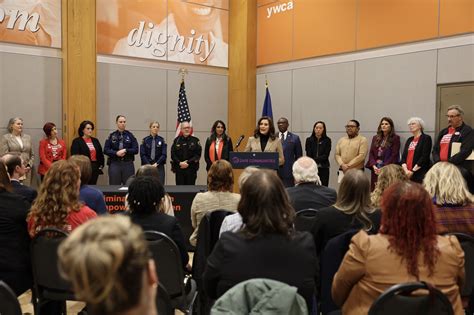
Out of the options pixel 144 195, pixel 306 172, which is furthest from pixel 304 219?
pixel 144 195

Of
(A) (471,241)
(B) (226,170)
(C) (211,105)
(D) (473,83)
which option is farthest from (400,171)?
(C) (211,105)

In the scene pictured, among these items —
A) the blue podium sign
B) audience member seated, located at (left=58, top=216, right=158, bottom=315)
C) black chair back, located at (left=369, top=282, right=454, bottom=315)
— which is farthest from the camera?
Result: the blue podium sign

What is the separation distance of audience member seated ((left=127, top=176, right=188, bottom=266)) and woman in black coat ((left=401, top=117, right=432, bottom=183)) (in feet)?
15.6

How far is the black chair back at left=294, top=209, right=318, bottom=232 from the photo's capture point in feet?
10.1

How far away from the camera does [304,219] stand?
10.1 ft

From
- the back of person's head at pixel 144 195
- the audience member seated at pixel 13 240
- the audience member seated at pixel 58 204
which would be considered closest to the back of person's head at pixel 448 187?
the back of person's head at pixel 144 195

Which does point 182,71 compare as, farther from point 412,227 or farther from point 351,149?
point 412,227

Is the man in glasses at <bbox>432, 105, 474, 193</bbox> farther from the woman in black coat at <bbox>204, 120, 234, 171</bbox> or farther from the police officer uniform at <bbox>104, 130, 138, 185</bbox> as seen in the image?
the police officer uniform at <bbox>104, 130, 138, 185</bbox>

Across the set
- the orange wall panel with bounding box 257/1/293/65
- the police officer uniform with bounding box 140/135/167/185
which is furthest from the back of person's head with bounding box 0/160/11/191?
the orange wall panel with bounding box 257/1/293/65

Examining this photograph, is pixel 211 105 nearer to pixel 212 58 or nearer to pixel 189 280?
pixel 212 58

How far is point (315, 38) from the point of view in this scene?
343 inches

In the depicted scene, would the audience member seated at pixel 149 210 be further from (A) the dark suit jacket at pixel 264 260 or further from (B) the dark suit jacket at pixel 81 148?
(B) the dark suit jacket at pixel 81 148

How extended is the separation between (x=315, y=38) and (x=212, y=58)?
2.24m

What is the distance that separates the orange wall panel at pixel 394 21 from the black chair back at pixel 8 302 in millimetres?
6954
